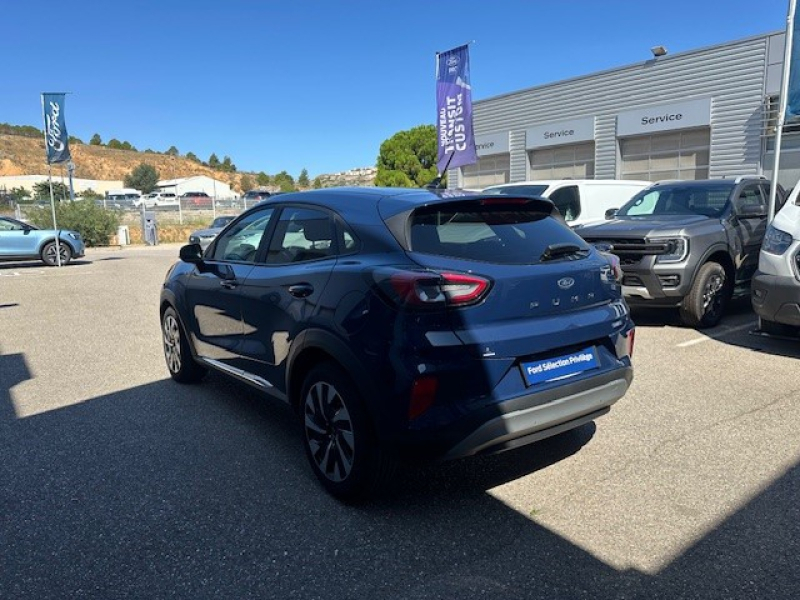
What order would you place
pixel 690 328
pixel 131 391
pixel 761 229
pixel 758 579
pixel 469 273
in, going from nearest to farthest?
pixel 758 579, pixel 469 273, pixel 131 391, pixel 690 328, pixel 761 229

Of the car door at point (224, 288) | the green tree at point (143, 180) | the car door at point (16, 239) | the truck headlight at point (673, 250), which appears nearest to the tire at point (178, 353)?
the car door at point (224, 288)

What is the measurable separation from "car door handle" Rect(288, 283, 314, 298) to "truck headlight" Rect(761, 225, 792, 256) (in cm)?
468

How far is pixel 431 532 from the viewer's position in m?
3.05

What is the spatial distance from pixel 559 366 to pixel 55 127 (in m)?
19.8

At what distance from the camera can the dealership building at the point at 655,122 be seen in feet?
62.7

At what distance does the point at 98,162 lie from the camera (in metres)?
115

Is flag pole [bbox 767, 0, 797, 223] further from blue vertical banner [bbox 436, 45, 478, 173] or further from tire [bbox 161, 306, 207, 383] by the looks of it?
blue vertical banner [bbox 436, 45, 478, 173]

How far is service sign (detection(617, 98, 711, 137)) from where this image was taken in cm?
2059

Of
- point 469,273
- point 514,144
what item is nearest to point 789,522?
point 469,273

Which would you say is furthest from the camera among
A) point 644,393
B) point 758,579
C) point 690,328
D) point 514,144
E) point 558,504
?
point 514,144

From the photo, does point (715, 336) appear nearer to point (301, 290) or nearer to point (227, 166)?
point (301, 290)

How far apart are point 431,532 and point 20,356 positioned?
5.92 metres

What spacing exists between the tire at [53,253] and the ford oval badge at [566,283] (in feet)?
60.1

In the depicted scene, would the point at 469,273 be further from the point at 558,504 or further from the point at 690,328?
the point at 690,328
